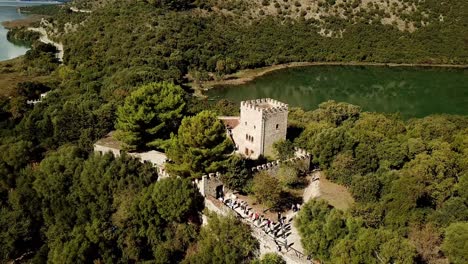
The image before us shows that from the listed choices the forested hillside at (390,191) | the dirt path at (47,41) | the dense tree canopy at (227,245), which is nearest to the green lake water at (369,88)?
the forested hillside at (390,191)

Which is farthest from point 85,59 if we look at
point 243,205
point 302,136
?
point 243,205

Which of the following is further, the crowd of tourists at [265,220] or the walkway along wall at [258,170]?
the walkway along wall at [258,170]

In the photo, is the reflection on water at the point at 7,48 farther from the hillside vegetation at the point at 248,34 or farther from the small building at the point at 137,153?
the small building at the point at 137,153

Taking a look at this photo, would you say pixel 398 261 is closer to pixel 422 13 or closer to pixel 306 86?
pixel 306 86

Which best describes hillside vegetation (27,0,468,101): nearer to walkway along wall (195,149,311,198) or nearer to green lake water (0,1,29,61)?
green lake water (0,1,29,61)

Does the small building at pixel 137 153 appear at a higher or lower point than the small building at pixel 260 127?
lower

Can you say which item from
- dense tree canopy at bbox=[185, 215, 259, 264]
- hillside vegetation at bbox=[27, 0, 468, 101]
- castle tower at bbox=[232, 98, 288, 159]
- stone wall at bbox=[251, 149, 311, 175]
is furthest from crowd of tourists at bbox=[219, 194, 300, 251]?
hillside vegetation at bbox=[27, 0, 468, 101]
